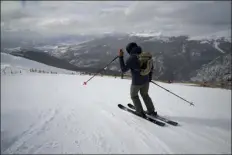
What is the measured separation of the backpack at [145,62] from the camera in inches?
218

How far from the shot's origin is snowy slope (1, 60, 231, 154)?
3.96 m

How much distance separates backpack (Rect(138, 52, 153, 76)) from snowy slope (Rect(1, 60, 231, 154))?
105cm

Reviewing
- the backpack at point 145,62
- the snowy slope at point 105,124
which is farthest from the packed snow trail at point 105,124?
the backpack at point 145,62

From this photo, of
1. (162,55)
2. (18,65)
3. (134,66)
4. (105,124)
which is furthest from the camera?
(18,65)

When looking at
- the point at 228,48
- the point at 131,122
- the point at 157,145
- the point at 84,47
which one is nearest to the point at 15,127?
the point at 131,122

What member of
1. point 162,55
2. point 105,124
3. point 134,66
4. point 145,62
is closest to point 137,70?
point 134,66

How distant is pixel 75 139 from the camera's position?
4219 millimetres

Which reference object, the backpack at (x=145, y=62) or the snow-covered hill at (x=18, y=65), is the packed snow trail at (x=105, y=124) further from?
the snow-covered hill at (x=18, y=65)

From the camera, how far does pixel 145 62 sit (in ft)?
18.3

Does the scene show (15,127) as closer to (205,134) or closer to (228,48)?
(205,134)

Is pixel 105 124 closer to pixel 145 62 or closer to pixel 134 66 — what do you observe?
pixel 134 66

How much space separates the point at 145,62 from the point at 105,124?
1.60 meters

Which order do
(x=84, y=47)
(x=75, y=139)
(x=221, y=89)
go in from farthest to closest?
(x=84, y=47) → (x=221, y=89) → (x=75, y=139)

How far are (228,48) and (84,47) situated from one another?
6121 mm
